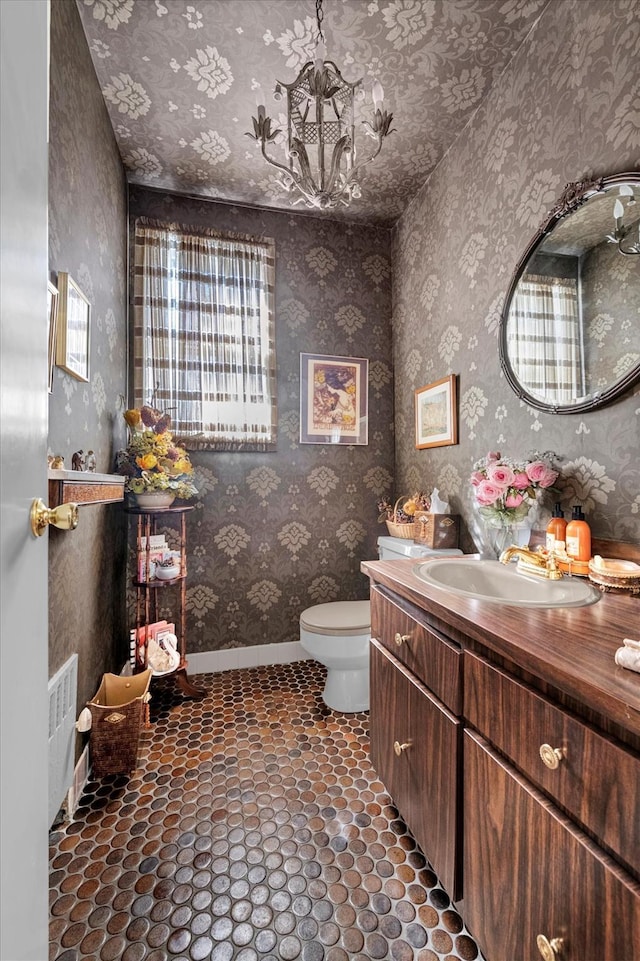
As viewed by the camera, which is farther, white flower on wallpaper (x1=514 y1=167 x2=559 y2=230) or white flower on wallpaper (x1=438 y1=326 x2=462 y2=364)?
white flower on wallpaper (x1=438 y1=326 x2=462 y2=364)

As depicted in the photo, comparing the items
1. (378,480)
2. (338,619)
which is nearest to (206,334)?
(378,480)

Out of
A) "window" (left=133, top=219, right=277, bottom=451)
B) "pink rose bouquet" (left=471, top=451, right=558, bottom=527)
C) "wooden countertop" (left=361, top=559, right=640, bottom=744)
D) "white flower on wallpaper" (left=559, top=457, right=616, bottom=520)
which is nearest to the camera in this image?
"wooden countertop" (left=361, top=559, right=640, bottom=744)

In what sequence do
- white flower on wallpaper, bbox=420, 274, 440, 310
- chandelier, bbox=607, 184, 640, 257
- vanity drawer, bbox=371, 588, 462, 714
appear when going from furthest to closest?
white flower on wallpaper, bbox=420, 274, 440, 310 → chandelier, bbox=607, 184, 640, 257 → vanity drawer, bbox=371, 588, 462, 714

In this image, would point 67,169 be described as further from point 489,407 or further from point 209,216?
point 489,407

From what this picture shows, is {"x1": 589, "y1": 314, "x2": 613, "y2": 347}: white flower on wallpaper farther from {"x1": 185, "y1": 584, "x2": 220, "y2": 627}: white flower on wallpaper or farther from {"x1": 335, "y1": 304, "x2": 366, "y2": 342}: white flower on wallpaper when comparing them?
{"x1": 185, "y1": 584, "x2": 220, "y2": 627}: white flower on wallpaper

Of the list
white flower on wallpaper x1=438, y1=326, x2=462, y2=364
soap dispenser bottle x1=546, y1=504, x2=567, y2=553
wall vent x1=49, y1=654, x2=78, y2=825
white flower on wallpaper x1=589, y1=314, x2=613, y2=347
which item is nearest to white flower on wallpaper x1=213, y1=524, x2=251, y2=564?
wall vent x1=49, y1=654, x2=78, y2=825

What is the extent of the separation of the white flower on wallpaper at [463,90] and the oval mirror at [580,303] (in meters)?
0.81

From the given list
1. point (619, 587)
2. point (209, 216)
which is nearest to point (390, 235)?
point (209, 216)

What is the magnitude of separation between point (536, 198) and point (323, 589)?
88.9 inches

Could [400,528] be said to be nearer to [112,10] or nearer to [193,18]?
[193,18]

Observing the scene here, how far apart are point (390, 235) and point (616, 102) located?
1.68 metres

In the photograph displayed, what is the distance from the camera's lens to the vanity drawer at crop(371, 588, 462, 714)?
96cm

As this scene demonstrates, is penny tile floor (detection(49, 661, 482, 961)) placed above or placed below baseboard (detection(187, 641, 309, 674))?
below

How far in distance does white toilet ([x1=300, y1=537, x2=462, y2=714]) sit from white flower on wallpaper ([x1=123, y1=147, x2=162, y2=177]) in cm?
244
